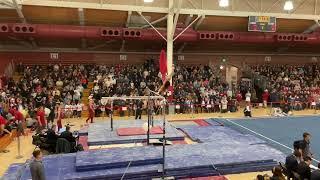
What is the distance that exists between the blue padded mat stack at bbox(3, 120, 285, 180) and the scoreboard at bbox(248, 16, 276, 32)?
11.3 m

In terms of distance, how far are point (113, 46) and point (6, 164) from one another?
582 inches

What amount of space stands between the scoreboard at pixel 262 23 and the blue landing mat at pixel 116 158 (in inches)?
533

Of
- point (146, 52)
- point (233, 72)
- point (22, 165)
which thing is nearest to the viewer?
point (22, 165)

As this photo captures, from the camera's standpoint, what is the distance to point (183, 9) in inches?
810

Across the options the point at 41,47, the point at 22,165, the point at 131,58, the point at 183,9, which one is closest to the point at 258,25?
the point at 183,9

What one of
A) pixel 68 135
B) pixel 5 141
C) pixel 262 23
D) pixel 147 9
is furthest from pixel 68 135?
pixel 262 23

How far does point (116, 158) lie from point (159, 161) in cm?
141

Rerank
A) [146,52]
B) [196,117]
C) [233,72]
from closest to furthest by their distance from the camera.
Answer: [196,117] < [146,52] < [233,72]

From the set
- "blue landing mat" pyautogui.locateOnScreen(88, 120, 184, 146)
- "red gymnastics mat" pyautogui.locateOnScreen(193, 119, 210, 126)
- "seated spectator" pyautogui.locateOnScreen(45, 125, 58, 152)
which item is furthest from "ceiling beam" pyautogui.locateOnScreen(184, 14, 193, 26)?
"seated spectator" pyautogui.locateOnScreen(45, 125, 58, 152)

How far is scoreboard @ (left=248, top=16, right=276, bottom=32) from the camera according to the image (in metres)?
22.0

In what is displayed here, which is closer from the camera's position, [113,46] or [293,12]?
[293,12]

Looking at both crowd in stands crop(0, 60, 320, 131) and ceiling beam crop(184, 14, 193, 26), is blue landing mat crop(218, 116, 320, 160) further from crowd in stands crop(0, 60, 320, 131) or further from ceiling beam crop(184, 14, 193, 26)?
ceiling beam crop(184, 14, 193, 26)

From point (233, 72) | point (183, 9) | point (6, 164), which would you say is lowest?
point (6, 164)

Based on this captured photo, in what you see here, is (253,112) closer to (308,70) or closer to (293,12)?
(293,12)
